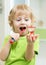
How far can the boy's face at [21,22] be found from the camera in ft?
2.85

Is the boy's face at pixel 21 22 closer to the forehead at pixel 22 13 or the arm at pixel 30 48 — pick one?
the forehead at pixel 22 13

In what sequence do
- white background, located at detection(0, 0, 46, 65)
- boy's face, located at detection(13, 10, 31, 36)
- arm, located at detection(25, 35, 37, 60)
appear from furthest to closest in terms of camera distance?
1. white background, located at detection(0, 0, 46, 65)
2. boy's face, located at detection(13, 10, 31, 36)
3. arm, located at detection(25, 35, 37, 60)

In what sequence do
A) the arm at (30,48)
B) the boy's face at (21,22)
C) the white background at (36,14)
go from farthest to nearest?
the white background at (36,14) < the boy's face at (21,22) < the arm at (30,48)

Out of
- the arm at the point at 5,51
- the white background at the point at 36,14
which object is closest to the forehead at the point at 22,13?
the arm at the point at 5,51

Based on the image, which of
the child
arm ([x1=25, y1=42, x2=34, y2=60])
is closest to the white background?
the child

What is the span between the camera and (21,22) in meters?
0.87

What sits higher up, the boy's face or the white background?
the boy's face

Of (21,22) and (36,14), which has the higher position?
(21,22)

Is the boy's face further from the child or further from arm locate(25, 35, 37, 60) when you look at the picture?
arm locate(25, 35, 37, 60)

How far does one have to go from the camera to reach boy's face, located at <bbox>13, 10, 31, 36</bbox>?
34.2 inches

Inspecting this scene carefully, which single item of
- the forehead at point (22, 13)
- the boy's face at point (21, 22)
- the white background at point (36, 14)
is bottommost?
the white background at point (36, 14)

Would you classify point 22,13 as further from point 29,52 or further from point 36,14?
point 36,14

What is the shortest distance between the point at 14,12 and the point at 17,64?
0.25 m

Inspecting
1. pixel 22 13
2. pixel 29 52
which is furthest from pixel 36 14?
pixel 29 52
